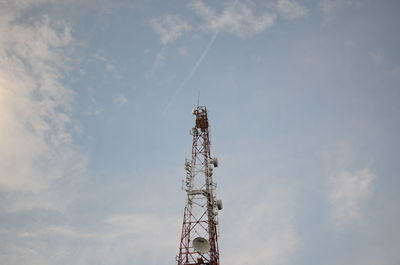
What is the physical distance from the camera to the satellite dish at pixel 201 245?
3822 centimetres

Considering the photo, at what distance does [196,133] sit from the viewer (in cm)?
→ 4888

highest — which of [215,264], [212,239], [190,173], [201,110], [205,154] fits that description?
[201,110]

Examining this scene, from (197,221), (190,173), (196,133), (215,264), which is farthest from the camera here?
(196,133)

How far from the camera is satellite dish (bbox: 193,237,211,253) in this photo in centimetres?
3822

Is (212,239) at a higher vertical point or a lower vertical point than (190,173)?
lower

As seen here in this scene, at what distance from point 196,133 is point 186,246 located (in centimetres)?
1551

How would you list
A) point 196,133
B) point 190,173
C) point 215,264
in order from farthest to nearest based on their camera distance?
1. point 196,133
2. point 190,173
3. point 215,264

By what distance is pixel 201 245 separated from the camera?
3841 cm

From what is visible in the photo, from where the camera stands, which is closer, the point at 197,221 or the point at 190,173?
the point at 197,221

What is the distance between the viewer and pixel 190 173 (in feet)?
148

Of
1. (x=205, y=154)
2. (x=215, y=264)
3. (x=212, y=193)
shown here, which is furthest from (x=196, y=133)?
(x=215, y=264)

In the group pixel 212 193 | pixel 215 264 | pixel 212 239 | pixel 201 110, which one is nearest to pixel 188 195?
pixel 212 193

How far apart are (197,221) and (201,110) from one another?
1606 centimetres

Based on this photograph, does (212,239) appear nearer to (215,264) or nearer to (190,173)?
(215,264)
